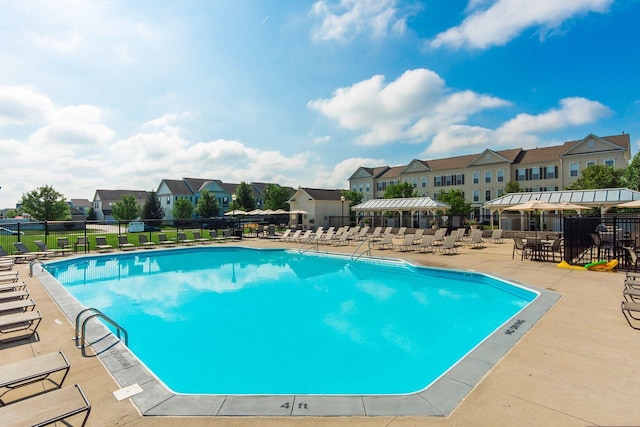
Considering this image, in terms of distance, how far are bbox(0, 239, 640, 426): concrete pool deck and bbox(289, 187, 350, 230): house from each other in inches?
1072

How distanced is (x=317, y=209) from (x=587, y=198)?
21832mm

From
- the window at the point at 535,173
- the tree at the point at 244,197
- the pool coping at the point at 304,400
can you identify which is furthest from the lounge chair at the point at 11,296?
the window at the point at 535,173

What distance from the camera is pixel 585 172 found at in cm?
3131

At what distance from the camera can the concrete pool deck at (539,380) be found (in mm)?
→ 3010

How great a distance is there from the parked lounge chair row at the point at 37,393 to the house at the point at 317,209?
28.7 meters

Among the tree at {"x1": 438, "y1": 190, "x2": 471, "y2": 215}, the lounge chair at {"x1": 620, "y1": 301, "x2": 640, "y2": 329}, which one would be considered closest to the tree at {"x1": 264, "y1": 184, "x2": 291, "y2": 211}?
the tree at {"x1": 438, "y1": 190, "x2": 471, "y2": 215}


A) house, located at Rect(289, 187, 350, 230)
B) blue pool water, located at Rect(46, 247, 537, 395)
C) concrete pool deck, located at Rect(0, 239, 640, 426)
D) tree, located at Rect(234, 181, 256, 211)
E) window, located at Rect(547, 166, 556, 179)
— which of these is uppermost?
window, located at Rect(547, 166, 556, 179)

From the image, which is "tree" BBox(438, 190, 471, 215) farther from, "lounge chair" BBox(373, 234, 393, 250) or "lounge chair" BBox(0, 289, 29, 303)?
"lounge chair" BBox(0, 289, 29, 303)

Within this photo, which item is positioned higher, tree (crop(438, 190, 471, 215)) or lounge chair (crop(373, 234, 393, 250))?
tree (crop(438, 190, 471, 215))

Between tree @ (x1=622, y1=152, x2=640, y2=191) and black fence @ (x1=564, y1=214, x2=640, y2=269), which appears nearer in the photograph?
black fence @ (x1=564, y1=214, x2=640, y2=269)

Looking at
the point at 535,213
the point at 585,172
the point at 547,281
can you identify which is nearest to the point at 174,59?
the point at 547,281

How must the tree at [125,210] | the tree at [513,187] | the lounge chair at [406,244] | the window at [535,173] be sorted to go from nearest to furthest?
the lounge chair at [406,244]
the tree at [513,187]
the window at [535,173]
the tree at [125,210]

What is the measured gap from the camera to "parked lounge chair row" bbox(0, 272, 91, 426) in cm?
245

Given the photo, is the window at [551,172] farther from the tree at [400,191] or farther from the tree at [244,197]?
the tree at [244,197]
